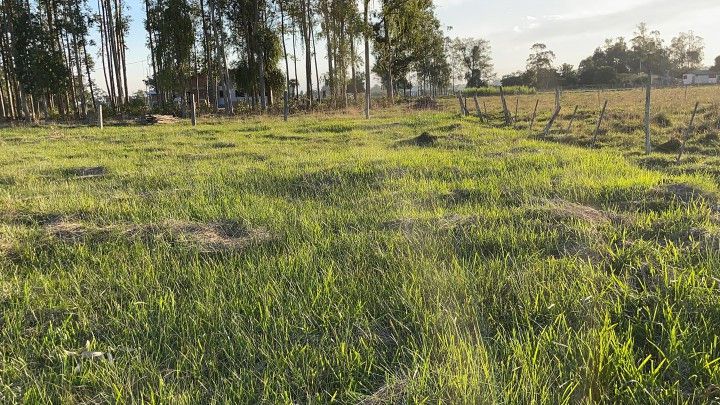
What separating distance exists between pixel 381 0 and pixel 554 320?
30.0 meters

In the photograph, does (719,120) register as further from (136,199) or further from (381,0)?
(381,0)

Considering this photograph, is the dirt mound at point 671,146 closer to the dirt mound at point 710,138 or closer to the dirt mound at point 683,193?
the dirt mound at point 710,138

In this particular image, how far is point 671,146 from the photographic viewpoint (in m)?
10.8

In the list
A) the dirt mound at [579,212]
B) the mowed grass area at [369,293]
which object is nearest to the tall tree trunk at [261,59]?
the mowed grass area at [369,293]

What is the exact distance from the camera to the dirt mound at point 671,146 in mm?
10695

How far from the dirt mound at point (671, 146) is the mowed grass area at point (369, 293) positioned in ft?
14.9

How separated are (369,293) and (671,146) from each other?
34.8 feet

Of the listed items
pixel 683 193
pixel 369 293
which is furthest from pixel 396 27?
pixel 369 293

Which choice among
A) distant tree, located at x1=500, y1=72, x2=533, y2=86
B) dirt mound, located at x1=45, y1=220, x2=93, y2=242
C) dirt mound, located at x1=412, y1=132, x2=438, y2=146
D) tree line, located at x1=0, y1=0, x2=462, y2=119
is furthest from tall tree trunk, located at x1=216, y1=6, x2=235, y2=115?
distant tree, located at x1=500, y1=72, x2=533, y2=86

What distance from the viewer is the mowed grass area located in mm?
2301

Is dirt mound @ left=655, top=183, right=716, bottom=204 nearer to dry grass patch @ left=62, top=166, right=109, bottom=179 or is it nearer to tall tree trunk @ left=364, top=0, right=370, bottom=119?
dry grass patch @ left=62, top=166, right=109, bottom=179

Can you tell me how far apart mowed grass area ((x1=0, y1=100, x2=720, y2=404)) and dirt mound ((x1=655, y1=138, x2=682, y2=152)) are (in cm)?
454

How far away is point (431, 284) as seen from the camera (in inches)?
129

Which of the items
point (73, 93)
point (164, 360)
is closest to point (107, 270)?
point (164, 360)
